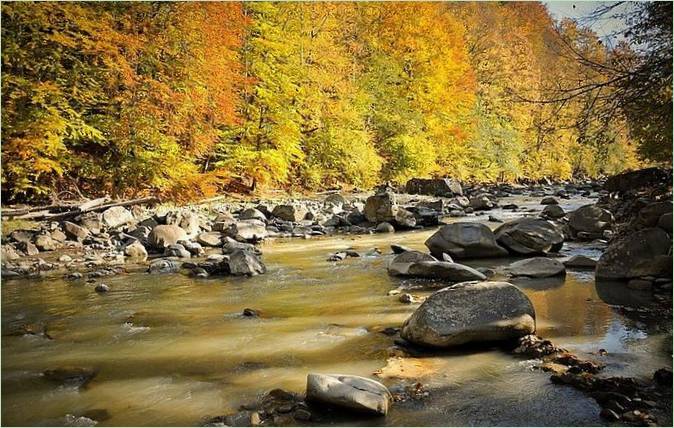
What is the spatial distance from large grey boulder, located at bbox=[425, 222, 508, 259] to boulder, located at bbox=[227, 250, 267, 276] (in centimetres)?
292

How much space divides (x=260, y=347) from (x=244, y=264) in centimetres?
333

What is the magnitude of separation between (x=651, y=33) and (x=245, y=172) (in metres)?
13.0

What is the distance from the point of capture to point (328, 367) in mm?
3943

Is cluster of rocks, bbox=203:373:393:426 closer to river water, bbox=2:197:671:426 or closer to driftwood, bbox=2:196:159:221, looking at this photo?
river water, bbox=2:197:671:426

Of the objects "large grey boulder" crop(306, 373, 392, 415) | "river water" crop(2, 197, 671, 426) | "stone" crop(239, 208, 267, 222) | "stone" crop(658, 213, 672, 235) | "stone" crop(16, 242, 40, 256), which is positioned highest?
"stone" crop(658, 213, 672, 235)

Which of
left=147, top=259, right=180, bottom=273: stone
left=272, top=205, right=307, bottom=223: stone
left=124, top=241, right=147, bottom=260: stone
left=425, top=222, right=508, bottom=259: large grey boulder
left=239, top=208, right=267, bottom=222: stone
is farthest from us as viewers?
left=272, top=205, right=307, bottom=223: stone

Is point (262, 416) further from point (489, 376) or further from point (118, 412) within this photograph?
point (489, 376)

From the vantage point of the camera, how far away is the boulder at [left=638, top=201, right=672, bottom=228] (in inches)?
277

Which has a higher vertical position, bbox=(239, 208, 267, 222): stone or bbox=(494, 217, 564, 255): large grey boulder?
bbox=(239, 208, 267, 222): stone

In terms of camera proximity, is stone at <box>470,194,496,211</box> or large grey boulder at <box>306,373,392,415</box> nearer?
large grey boulder at <box>306,373,392,415</box>

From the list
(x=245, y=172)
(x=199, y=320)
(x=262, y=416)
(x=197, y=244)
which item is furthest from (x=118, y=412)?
(x=245, y=172)

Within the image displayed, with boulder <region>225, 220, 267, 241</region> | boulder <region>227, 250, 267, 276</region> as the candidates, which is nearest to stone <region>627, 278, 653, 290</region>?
boulder <region>227, 250, 267, 276</region>

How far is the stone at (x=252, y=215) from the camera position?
42.5 ft

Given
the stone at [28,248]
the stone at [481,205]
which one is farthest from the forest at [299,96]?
the stone at [481,205]
